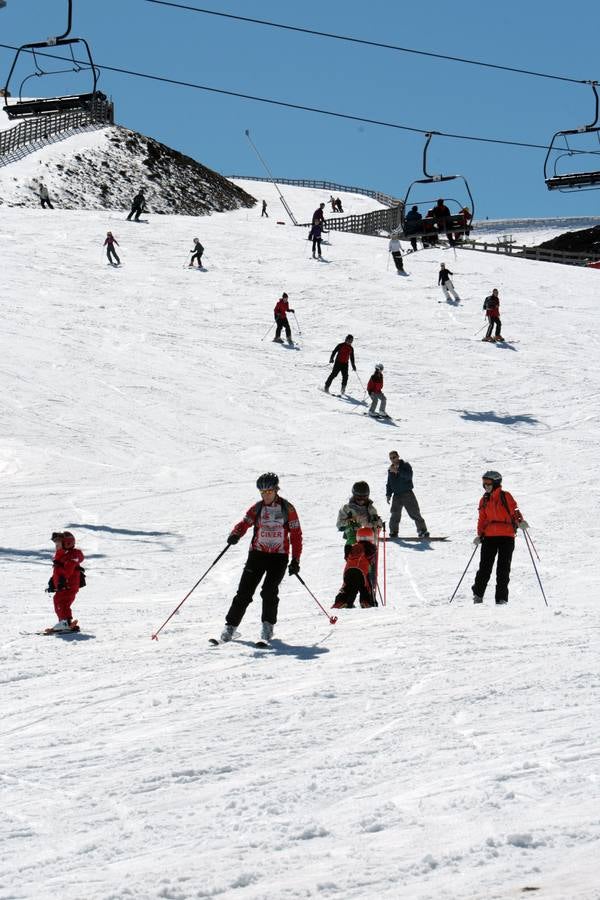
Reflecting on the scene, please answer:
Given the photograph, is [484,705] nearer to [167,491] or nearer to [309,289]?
[167,491]

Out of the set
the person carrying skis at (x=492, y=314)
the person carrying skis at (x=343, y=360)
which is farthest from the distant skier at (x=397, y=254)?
the person carrying skis at (x=343, y=360)

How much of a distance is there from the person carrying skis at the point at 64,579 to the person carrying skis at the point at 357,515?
2512 mm

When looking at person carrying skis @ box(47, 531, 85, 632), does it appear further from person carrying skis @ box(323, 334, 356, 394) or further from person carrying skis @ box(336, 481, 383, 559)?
person carrying skis @ box(323, 334, 356, 394)

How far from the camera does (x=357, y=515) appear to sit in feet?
36.8

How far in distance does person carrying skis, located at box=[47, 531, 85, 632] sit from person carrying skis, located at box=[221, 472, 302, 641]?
1.66 meters

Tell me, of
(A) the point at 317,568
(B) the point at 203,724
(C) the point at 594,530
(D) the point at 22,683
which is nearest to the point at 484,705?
(B) the point at 203,724

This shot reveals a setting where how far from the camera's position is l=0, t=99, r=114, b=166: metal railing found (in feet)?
197

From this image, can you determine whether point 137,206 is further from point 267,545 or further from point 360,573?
point 267,545

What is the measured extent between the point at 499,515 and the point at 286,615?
87.5 inches

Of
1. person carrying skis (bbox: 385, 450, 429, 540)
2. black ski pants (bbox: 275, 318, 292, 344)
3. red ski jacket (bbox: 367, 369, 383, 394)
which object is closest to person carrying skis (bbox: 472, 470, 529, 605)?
person carrying skis (bbox: 385, 450, 429, 540)

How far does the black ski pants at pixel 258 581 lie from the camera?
30.4 ft

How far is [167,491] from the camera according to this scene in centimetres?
1836

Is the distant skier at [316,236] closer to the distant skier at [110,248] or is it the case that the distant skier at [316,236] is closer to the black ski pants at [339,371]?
the distant skier at [110,248]

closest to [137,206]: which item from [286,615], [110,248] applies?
[110,248]
